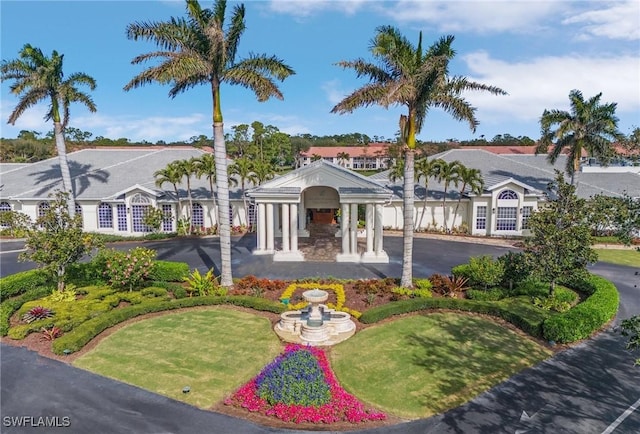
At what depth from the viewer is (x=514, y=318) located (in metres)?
18.3

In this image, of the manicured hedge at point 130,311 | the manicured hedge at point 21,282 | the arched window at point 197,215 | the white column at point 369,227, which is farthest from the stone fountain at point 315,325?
the arched window at point 197,215

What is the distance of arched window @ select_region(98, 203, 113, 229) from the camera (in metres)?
40.9

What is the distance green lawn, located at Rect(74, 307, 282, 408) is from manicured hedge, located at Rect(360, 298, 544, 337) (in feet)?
17.2

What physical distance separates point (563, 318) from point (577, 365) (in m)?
2.41

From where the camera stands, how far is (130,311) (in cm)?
1884

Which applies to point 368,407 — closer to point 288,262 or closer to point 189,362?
point 189,362

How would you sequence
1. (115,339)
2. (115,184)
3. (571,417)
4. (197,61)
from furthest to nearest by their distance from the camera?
1. (115,184)
2. (197,61)
3. (115,339)
4. (571,417)

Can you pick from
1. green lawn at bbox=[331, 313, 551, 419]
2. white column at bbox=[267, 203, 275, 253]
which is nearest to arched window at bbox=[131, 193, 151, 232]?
white column at bbox=[267, 203, 275, 253]

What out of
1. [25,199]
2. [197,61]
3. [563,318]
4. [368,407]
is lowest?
[368,407]

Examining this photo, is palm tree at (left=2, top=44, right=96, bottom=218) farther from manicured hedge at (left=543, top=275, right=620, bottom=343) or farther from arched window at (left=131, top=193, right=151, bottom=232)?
manicured hedge at (left=543, top=275, right=620, bottom=343)

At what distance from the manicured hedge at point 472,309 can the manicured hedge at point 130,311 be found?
479 cm

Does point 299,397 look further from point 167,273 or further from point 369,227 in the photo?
point 369,227

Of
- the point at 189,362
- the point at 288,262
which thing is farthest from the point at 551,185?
the point at 189,362

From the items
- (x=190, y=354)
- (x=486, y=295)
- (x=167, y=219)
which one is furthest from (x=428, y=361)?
(x=167, y=219)
